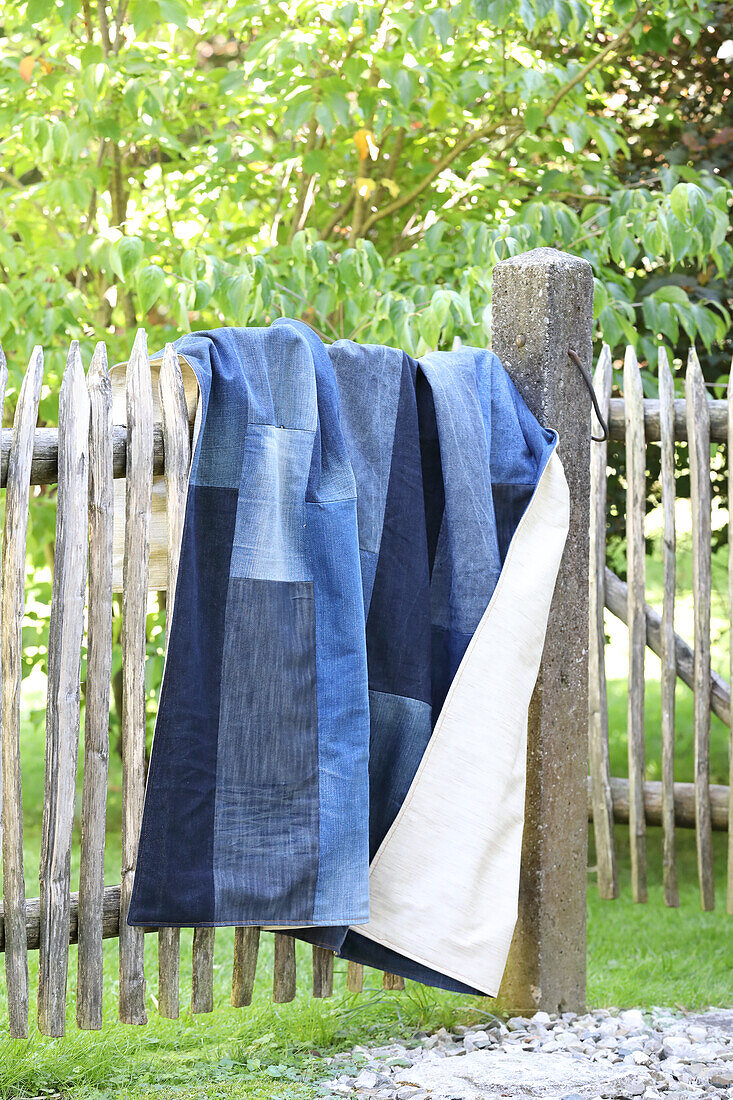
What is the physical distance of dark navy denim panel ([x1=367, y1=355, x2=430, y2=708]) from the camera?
2225 millimetres

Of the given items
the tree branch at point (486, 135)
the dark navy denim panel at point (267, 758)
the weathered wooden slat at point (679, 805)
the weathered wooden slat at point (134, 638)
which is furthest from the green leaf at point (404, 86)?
the weathered wooden slat at point (679, 805)

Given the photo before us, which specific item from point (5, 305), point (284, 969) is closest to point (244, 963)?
point (284, 969)

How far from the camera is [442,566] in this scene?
234cm

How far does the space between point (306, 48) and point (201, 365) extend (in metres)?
1.97

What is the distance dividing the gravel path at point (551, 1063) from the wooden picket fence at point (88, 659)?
49 centimetres

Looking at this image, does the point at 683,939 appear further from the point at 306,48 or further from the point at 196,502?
the point at 306,48

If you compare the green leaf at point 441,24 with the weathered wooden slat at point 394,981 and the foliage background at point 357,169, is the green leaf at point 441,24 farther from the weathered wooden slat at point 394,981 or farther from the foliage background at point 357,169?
the weathered wooden slat at point 394,981

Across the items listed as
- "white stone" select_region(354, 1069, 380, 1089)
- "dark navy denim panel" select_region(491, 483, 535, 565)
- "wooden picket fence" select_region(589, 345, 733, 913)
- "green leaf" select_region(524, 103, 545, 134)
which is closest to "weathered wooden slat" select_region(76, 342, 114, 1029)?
"white stone" select_region(354, 1069, 380, 1089)

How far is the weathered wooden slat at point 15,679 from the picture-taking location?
6.68 feet

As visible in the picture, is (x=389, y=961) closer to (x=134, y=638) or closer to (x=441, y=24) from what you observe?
(x=134, y=638)

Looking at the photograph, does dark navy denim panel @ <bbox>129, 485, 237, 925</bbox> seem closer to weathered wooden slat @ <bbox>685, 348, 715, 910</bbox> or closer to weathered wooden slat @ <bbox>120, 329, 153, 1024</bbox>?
weathered wooden slat @ <bbox>120, 329, 153, 1024</bbox>

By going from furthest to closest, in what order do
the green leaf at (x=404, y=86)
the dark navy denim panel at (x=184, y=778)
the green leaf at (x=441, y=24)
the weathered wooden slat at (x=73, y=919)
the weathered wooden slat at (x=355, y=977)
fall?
1. the green leaf at (x=404, y=86)
2. the green leaf at (x=441, y=24)
3. the weathered wooden slat at (x=355, y=977)
4. the weathered wooden slat at (x=73, y=919)
5. the dark navy denim panel at (x=184, y=778)

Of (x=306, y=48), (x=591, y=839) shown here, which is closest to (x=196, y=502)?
(x=306, y=48)

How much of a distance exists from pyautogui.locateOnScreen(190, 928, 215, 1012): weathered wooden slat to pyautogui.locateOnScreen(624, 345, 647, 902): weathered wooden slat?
142 cm
